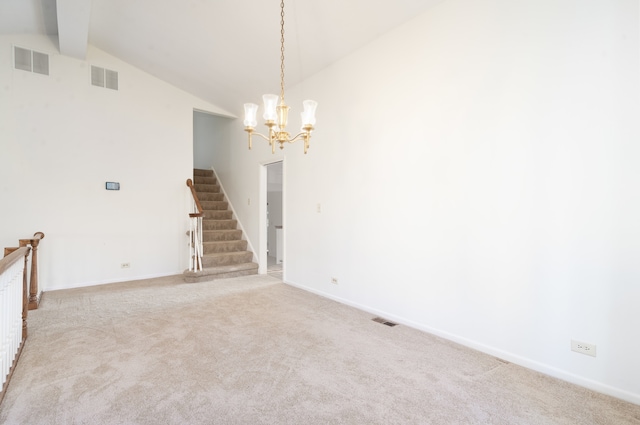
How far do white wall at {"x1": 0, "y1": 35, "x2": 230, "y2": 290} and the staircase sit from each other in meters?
0.52

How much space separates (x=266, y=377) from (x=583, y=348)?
7.11ft

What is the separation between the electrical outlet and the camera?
212 cm

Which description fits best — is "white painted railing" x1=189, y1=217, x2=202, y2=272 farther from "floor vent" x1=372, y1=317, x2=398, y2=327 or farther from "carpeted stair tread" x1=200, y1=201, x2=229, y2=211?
"floor vent" x1=372, y1=317, x2=398, y2=327

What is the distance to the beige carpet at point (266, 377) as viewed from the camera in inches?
72.1

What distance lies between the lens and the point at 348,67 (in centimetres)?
397

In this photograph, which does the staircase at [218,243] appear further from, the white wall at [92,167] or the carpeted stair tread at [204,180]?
the white wall at [92,167]

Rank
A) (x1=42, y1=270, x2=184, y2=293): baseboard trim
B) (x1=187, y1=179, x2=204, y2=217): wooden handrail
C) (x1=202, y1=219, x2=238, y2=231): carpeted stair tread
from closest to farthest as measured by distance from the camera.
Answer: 1. (x1=42, y1=270, x2=184, y2=293): baseboard trim
2. (x1=187, y1=179, x2=204, y2=217): wooden handrail
3. (x1=202, y1=219, x2=238, y2=231): carpeted stair tread

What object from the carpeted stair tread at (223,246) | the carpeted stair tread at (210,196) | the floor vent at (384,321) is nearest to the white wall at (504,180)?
the floor vent at (384,321)

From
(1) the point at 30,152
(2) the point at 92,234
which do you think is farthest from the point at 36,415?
(1) the point at 30,152

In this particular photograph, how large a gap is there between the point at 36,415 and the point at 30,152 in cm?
414

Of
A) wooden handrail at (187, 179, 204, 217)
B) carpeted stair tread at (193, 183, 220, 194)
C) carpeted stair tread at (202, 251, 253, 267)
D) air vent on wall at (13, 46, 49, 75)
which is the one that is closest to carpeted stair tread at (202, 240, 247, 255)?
carpeted stair tread at (202, 251, 253, 267)

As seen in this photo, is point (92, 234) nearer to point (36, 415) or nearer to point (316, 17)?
point (36, 415)

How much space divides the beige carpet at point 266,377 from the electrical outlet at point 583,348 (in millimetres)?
244

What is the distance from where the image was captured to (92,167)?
16.2ft
